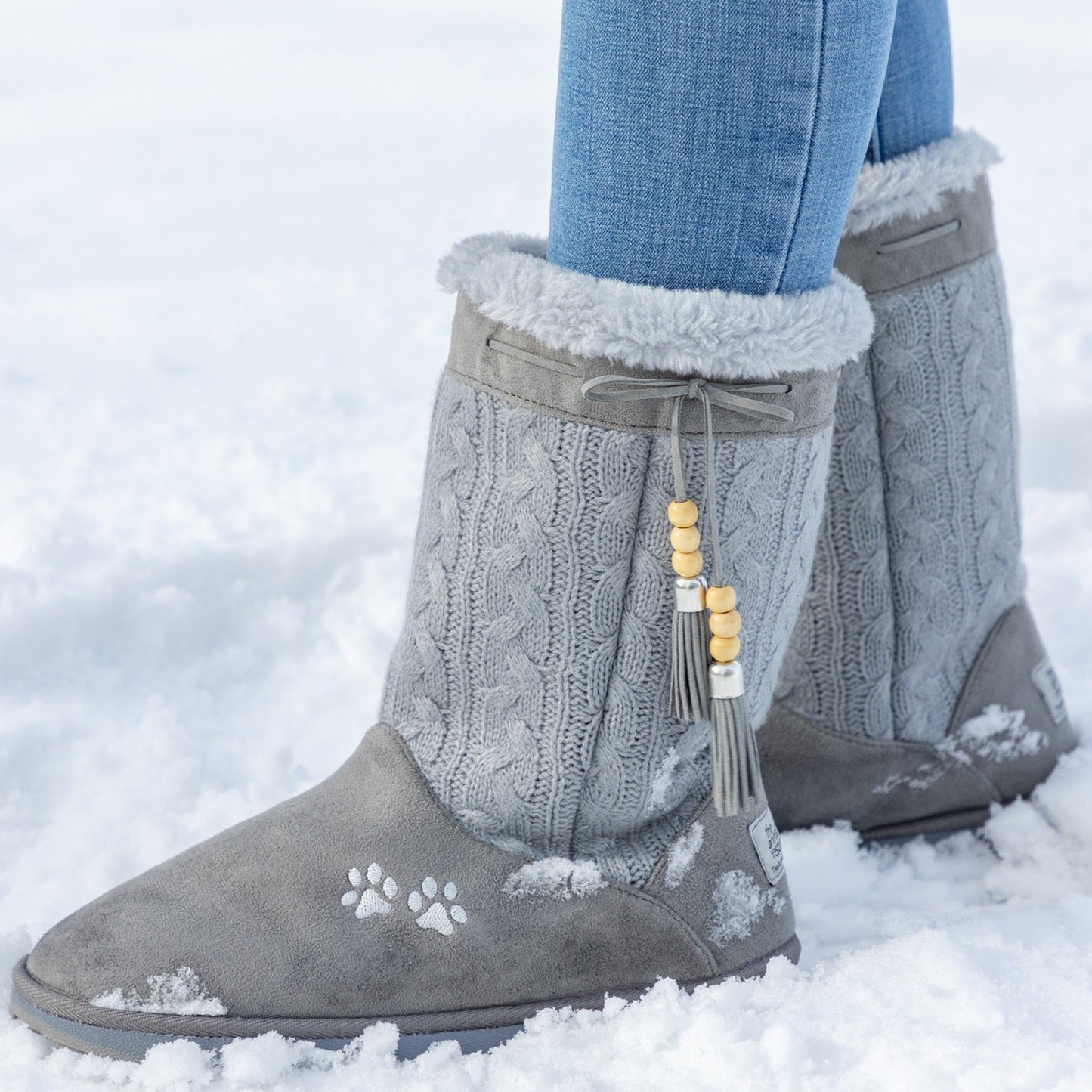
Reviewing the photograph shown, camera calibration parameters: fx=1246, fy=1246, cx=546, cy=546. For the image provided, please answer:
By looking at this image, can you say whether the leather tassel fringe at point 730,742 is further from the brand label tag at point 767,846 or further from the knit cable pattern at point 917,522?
the knit cable pattern at point 917,522

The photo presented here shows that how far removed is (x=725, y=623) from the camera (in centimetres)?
84

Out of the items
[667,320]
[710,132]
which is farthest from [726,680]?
[710,132]

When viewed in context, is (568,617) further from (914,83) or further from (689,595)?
(914,83)

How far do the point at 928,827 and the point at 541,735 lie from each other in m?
0.49

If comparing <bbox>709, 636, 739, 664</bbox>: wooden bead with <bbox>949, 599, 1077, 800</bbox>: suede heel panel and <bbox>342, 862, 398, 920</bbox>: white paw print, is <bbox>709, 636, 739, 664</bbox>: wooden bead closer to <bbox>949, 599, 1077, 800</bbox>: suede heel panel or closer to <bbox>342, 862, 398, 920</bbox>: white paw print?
<bbox>342, 862, 398, 920</bbox>: white paw print

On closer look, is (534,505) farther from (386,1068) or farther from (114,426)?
(114,426)

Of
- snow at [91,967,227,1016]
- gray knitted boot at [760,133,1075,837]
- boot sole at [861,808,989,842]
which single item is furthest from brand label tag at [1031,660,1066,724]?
snow at [91,967,227,1016]

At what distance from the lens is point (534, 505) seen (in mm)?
840

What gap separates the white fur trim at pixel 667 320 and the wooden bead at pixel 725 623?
0.16m

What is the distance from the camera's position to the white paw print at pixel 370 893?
2.97 ft

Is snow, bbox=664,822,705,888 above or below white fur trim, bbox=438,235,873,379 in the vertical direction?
below

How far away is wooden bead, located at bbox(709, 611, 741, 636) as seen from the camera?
0.84m

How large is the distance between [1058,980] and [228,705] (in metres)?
0.88

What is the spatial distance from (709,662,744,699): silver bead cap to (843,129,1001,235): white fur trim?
0.41 metres
